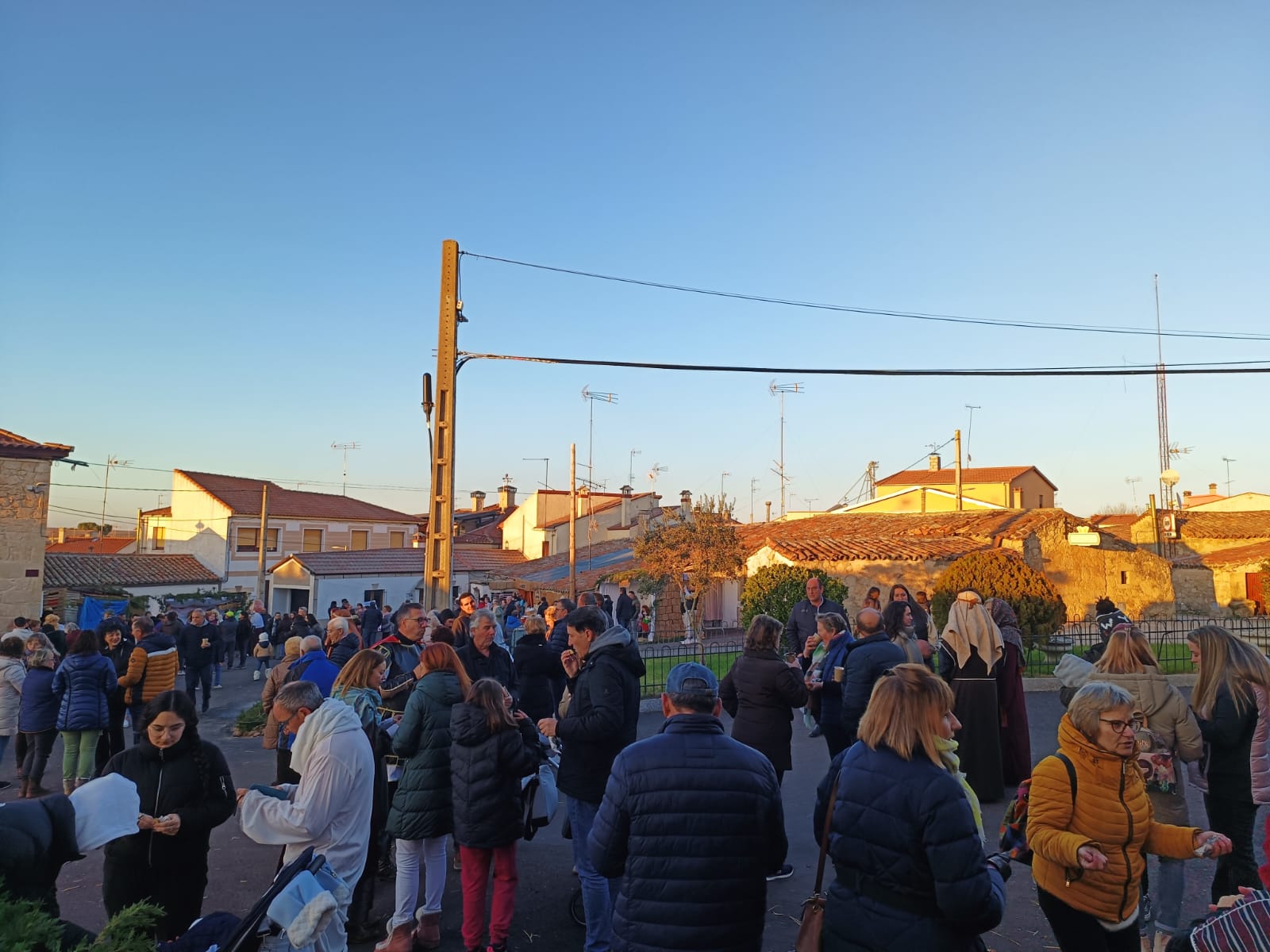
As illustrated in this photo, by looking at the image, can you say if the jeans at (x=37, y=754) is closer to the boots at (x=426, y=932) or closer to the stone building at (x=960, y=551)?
the boots at (x=426, y=932)

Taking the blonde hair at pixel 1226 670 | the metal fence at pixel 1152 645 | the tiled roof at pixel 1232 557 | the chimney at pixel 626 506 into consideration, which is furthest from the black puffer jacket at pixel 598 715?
the chimney at pixel 626 506

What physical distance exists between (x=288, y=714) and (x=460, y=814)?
1140mm

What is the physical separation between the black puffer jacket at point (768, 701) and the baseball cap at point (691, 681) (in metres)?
2.35

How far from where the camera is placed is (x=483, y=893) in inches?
180

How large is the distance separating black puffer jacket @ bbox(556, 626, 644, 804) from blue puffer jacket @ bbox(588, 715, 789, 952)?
4.40ft

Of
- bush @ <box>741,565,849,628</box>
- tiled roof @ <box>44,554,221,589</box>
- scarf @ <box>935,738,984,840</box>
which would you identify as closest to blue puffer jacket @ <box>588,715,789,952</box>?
scarf @ <box>935,738,984,840</box>

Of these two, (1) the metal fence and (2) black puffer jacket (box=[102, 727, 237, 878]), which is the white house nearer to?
(1) the metal fence

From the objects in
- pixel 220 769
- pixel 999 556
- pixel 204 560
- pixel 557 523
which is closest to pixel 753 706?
pixel 220 769

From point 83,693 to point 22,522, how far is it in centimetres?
1766

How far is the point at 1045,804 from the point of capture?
3.25 meters

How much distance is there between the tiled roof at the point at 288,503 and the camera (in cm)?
4741

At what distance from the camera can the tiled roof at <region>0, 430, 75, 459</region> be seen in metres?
21.2

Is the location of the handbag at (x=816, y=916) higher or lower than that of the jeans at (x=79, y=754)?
higher

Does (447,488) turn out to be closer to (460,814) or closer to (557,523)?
(460,814)
